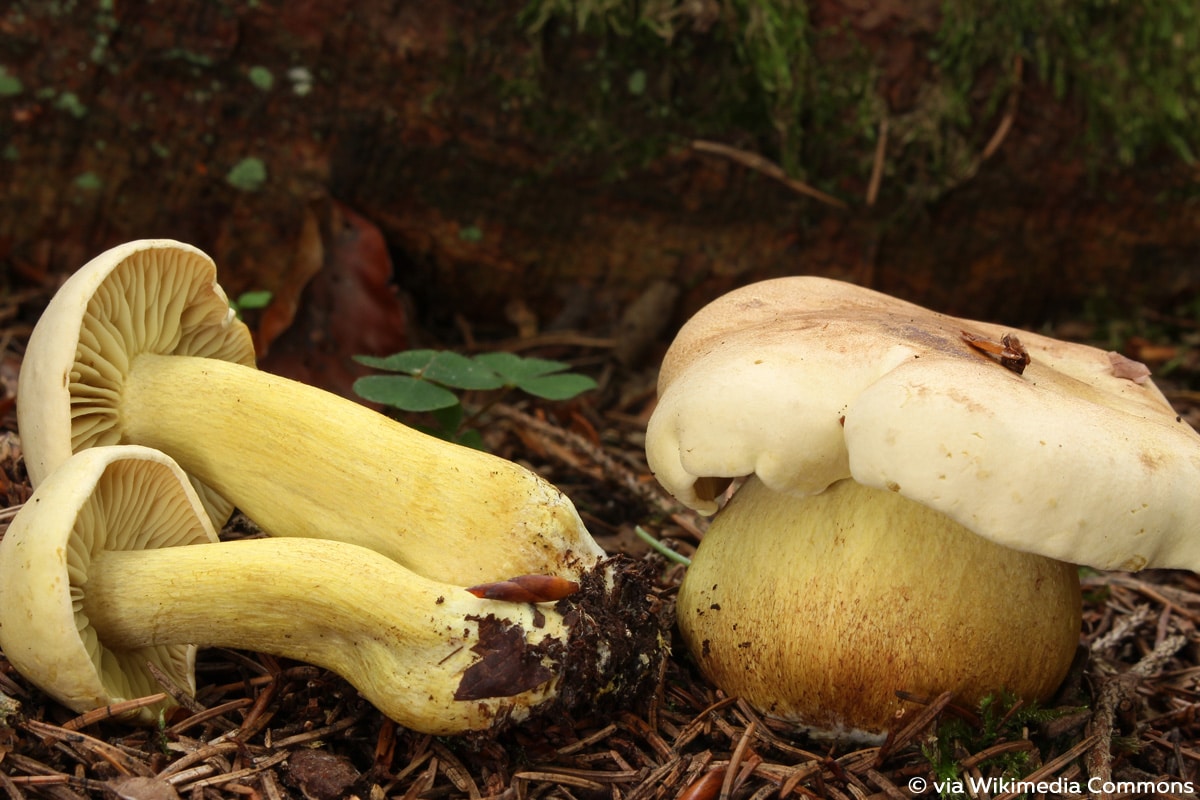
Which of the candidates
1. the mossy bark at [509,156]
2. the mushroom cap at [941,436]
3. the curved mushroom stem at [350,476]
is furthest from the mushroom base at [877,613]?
the mossy bark at [509,156]

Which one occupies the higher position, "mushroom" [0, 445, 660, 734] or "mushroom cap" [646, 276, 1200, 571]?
"mushroom cap" [646, 276, 1200, 571]

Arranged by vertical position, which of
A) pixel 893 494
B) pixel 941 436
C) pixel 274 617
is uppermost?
pixel 941 436

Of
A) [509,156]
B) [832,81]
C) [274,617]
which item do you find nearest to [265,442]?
[274,617]

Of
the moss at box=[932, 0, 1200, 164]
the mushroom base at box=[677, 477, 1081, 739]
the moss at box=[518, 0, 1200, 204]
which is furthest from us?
the moss at box=[932, 0, 1200, 164]

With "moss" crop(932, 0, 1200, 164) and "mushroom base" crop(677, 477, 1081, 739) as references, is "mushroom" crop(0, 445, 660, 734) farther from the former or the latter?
"moss" crop(932, 0, 1200, 164)

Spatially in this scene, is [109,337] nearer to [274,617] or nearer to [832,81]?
[274,617]

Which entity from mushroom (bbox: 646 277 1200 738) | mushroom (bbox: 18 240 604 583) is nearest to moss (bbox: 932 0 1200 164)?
mushroom (bbox: 646 277 1200 738)

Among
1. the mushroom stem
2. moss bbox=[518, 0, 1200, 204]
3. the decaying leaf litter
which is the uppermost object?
moss bbox=[518, 0, 1200, 204]
